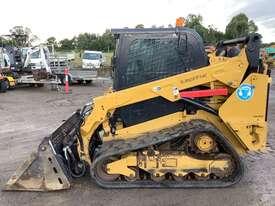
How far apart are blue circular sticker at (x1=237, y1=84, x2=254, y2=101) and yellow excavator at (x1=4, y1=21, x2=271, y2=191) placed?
0.01 m

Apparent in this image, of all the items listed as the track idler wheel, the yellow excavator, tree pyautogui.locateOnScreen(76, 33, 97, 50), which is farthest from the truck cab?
the track idler wheel

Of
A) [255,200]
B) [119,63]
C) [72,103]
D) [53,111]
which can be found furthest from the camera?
[72,103]

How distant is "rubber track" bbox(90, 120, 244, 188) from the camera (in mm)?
4965

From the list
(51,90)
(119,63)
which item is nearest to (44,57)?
(51,90)

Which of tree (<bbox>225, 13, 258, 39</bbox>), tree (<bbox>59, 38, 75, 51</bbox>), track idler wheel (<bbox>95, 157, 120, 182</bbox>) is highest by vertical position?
tree (<bbox>225, 13, 258, 39</bbox>)

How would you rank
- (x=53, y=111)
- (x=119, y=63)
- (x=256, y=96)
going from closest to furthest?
(x=256, y=96), (x=119, y=63), (x=53, y=111)

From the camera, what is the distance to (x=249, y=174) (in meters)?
5.70

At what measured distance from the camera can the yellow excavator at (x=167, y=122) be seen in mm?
5066

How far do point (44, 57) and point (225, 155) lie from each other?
18236 mm

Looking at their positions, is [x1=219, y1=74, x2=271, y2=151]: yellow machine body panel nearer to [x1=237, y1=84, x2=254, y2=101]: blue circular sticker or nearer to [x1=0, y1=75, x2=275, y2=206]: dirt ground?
[x1=237, y1=84, x2=254, y2=101]: blue circular sticker

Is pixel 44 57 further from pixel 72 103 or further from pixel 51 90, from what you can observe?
pixel 72 103

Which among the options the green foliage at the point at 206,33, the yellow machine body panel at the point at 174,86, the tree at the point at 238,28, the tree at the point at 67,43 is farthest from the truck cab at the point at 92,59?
the tree at the point at 67,43

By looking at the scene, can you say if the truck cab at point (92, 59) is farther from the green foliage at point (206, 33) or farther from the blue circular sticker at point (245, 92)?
the blue circular sticker at point (245, 92)

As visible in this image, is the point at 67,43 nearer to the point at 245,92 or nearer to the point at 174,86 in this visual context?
the point at 174,86
